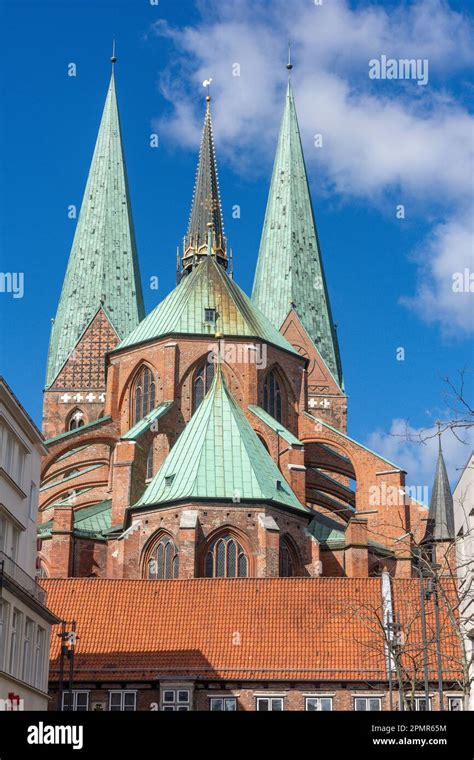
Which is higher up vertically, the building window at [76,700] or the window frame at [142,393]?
the window frame at [142,393]

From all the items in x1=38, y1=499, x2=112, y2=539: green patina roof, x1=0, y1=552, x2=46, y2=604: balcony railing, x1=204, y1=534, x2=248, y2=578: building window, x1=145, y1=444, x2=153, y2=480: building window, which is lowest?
x1=0, y1=552, x2=46, y2=604: balcony railing

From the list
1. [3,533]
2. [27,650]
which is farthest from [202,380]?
[27,650]

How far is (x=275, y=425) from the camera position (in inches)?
2163

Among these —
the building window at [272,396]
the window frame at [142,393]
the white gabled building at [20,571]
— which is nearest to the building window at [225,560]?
the building window at [272,396]

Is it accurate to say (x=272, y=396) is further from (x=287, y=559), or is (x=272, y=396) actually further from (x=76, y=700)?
(x=76, y=700)

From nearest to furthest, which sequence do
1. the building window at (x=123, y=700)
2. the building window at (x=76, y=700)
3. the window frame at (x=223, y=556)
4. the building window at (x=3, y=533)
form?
1. the building window at (x=3, y=533)
2. the building window at (x=76, y=700)
3. the building window at (x=123, y=700)
4. the window frame at (x=223, y=556)

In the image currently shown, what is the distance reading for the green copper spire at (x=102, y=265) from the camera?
7906 cm

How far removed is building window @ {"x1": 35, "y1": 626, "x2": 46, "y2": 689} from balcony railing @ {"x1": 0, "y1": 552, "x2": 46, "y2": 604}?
0.84 meters

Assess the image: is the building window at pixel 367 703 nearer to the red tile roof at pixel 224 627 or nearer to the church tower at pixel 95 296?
the red tile roof at pixel 224 627

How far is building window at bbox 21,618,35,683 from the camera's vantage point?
3097 centimetres

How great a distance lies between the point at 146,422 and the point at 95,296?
26205 mm

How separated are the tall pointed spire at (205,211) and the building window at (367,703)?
40.1 m

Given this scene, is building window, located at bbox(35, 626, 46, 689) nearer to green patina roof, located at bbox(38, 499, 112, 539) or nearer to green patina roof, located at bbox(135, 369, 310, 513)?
green patina roof, located at bbox(135, 369, 310, 513)

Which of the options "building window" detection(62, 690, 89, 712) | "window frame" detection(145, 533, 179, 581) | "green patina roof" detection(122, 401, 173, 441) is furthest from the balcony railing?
→ "green patina roof" detection(122, 401, 173, 441)
